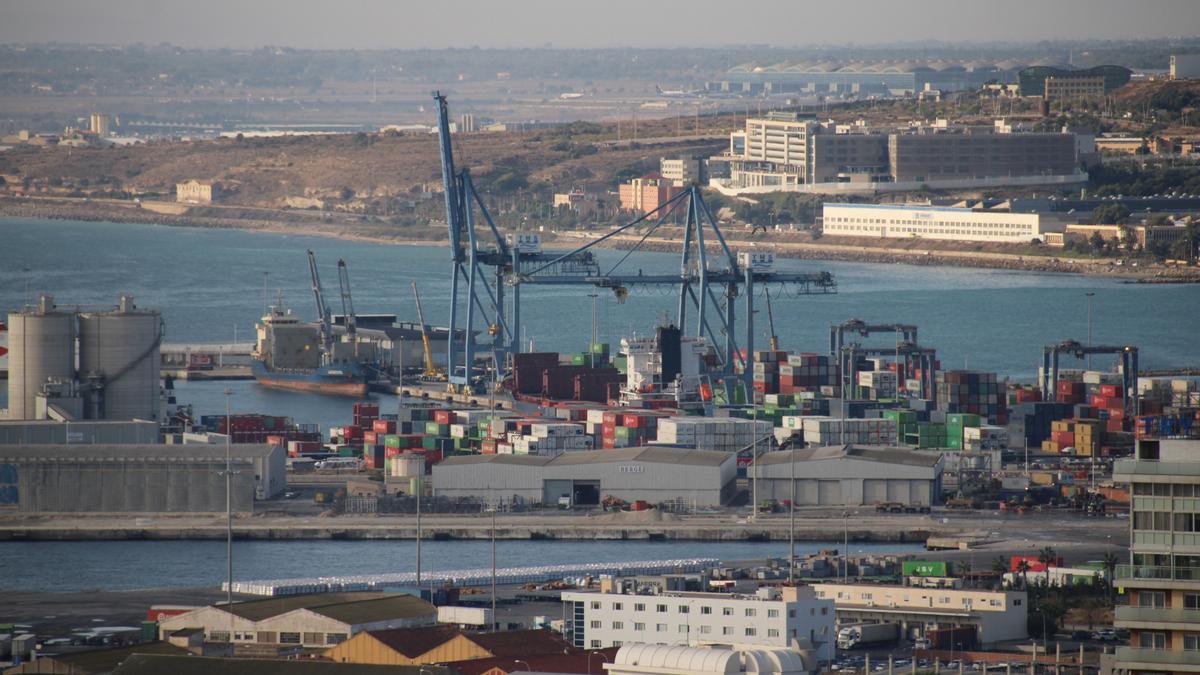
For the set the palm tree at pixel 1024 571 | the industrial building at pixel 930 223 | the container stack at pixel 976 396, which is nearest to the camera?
the palm tree at pixel 1024 571

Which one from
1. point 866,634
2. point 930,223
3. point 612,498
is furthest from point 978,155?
point 866,634

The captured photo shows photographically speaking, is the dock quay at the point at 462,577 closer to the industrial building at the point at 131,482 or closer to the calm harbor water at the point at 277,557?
the calm harbor water at the point at 277,557

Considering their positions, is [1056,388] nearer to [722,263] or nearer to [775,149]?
[722,263]

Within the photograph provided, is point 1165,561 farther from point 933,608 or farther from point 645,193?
point 645,193

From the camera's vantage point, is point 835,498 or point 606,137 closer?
point 835,498

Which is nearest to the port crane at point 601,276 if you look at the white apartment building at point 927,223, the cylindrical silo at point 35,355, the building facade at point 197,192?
the cylindrical silo at point 35,355

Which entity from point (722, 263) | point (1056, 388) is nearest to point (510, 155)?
point (722, 263)
